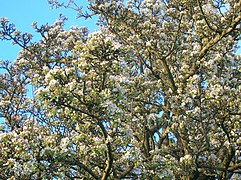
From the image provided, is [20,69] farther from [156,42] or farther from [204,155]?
[204,155]

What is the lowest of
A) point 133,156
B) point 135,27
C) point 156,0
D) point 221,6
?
point 133,156

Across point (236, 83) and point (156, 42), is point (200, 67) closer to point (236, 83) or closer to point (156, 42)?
point (236, 83)

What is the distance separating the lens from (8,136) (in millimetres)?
9109

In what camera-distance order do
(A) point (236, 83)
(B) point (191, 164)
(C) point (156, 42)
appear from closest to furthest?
(B) point (191, 164) < (A) point (236, 83) < (C) point (156, 42)

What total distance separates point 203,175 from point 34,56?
863 cm

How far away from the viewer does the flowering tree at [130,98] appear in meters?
8.89

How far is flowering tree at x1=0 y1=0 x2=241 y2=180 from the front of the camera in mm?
8891

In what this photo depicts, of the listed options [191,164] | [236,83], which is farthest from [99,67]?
[236,83]

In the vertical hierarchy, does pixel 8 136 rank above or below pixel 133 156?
above

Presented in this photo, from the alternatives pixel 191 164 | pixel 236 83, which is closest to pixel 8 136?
pixel 191 164

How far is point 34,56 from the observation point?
15789 mm

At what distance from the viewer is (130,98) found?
13.0 m

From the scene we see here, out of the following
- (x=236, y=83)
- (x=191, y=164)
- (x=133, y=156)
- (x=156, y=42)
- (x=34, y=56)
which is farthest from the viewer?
(x=34, y=56)

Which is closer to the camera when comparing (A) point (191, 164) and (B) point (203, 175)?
(A) point (191, 164)
